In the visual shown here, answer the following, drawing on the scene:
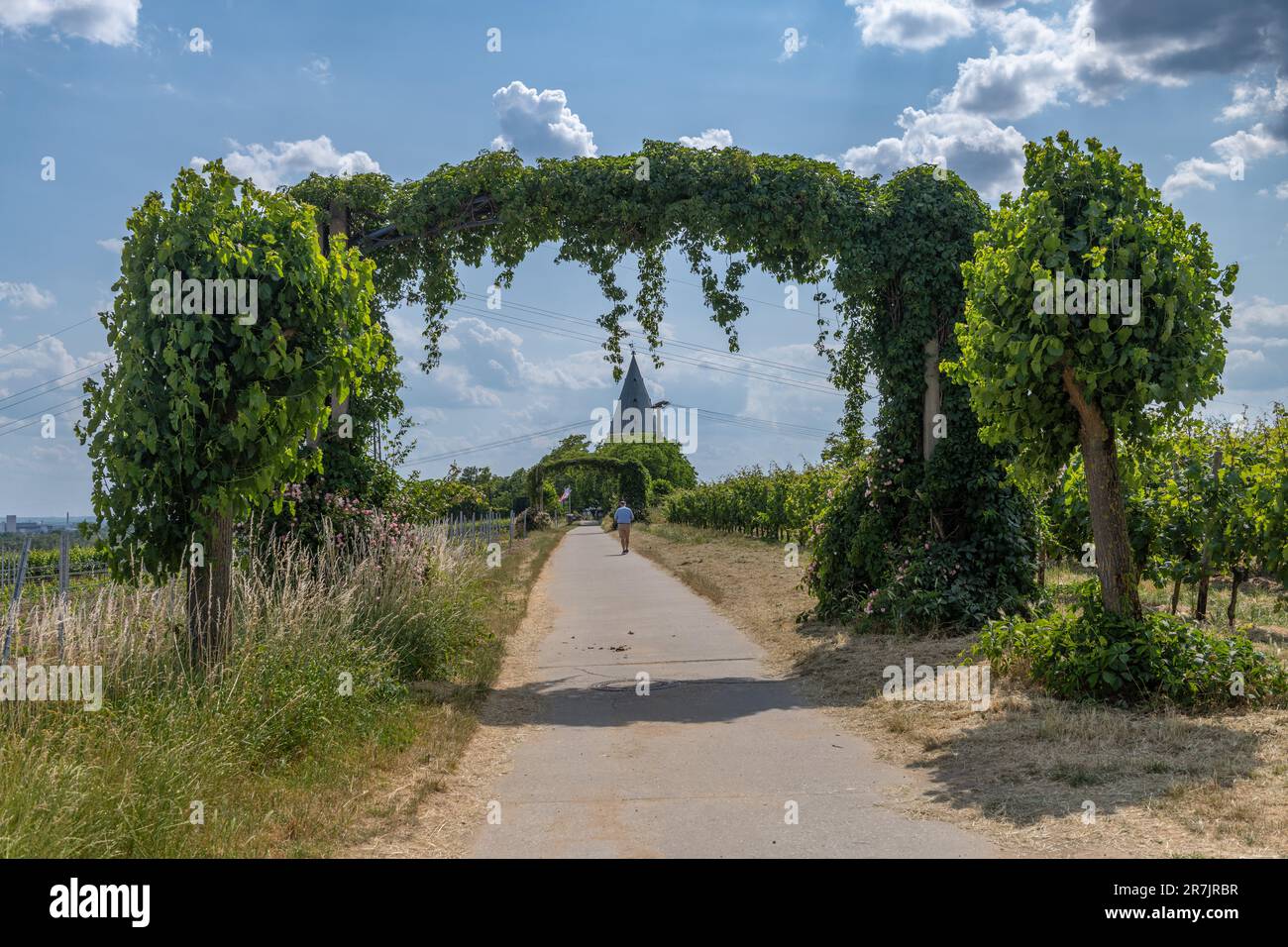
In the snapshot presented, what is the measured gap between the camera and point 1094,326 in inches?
305

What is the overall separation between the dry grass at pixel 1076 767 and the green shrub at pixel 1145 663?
227mm

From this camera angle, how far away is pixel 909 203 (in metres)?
12.5

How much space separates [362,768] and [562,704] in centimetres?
332

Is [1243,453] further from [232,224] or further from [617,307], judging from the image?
[232,224]

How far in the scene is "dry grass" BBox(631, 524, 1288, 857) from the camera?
5094 mm

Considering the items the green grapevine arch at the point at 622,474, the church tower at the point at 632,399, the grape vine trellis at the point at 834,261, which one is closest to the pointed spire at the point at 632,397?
the church tower at the point at 632,399

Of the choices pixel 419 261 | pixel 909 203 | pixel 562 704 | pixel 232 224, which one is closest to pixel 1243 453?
pixel 909 203

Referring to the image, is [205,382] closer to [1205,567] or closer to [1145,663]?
[1145,663]

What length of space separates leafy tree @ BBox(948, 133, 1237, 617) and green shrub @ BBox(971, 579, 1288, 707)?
0.28 meters

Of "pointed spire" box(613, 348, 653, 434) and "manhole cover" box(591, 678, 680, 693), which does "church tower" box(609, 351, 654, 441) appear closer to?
"pointed spire" box(613, 348, 653, 434)

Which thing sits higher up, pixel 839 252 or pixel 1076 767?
pixel 839 252

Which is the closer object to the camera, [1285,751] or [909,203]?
[1285,751]

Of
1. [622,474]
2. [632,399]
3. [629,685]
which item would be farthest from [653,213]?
[632,399]

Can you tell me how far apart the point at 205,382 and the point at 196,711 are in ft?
7.71
